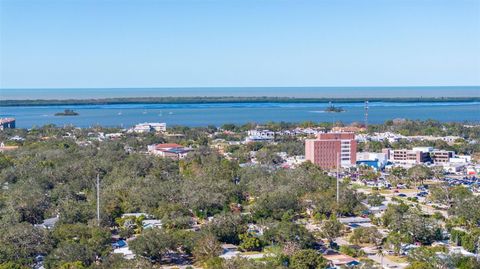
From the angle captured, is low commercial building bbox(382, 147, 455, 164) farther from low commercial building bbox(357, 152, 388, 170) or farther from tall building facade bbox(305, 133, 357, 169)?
tall building facade bbox(305, 133, 357, 169)

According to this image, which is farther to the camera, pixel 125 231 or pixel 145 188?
pixel 145 188

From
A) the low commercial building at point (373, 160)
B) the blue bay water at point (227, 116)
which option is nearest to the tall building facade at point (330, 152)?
the low commercial building at point (373, 160)

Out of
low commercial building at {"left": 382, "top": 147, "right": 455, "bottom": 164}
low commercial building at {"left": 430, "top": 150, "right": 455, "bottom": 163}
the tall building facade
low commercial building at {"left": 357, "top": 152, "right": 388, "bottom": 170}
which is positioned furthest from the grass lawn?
low commercial building at {"left": 430, "top": 150, "right": 455, "bottom": 163}

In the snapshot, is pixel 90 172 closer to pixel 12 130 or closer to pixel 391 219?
pixel 391 219

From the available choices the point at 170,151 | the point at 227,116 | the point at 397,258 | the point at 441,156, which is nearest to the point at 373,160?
the point at 441,156

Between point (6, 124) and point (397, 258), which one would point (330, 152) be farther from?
point (6, 124)

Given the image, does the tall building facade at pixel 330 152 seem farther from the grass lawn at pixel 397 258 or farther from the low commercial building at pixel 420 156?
the grass lawn at pixel 397 258

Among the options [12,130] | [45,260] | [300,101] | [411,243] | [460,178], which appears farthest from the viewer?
[300,101]

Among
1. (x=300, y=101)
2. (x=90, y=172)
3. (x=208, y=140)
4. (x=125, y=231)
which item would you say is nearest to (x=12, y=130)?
(x=208, y=140)
